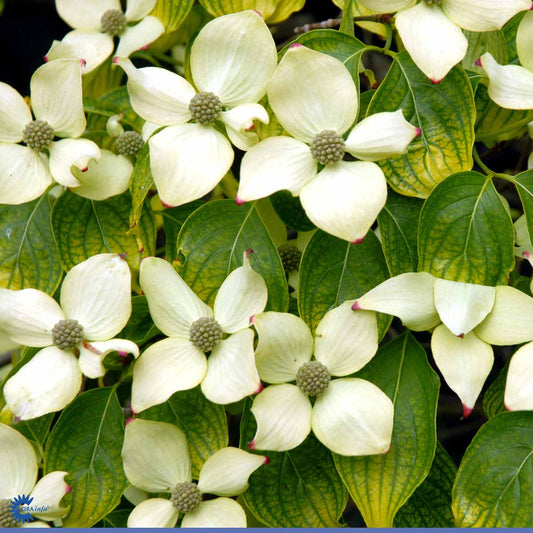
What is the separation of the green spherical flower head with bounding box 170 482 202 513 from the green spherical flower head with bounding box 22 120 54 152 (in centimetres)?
39

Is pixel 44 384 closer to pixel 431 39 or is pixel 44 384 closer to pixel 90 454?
pixel 90 454

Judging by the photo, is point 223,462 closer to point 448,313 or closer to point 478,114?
point 448,313

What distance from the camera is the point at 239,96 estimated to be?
74 cm

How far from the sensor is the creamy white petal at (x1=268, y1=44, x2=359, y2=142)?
68cm

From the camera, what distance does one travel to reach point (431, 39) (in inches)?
28.3

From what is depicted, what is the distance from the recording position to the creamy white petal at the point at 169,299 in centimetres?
71

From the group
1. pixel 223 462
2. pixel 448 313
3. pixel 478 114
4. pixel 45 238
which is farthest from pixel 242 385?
pixel 478 114

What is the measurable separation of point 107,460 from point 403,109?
1.58ft

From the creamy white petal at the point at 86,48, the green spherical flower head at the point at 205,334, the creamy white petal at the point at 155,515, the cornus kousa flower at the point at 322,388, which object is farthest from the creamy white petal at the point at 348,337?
the creamy white petal at the point at 86,48

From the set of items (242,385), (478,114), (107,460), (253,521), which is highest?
(478,114)

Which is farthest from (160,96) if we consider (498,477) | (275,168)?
(498,477)

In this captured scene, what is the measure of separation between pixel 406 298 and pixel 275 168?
0.18 meters

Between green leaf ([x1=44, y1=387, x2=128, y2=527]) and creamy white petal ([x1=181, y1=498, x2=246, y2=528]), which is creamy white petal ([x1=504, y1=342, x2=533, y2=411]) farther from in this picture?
green leaf ([x1=44, y1=387, x2=128, y2=527])

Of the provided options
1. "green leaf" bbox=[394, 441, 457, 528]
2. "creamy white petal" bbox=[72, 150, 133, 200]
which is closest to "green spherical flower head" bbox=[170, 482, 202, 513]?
"green leaf" bbox=[394, 441, 457, 528]
